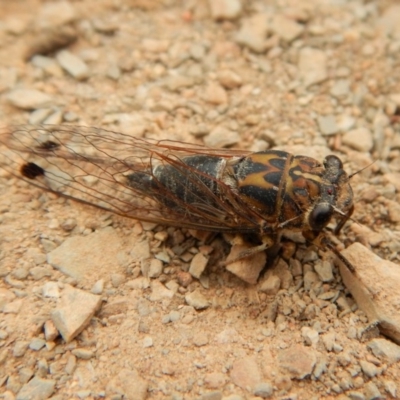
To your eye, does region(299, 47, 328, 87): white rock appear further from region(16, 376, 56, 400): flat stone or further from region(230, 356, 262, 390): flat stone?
region(16, 376, 56, 400): flat stone

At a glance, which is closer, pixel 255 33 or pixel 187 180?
pixel 187 180

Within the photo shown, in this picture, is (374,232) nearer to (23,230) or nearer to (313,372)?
(313,372)

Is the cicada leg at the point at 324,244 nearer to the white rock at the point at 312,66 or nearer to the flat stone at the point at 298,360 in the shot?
the flat stone at the point at 298,360

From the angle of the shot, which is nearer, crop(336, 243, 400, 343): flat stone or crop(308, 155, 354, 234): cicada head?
crop(336, 243, 400, 343): flat stone

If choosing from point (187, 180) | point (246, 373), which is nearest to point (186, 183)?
point (187, 180)

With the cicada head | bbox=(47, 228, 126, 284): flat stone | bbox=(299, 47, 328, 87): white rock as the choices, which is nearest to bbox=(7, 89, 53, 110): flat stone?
bbox=(47, 228, 126, 284): flat stone

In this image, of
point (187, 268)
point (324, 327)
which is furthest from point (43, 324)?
point (324, 327)

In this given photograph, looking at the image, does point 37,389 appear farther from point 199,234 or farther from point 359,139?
point 359,139

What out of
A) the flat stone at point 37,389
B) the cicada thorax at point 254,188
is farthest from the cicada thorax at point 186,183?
the flat stone at point 37,389
